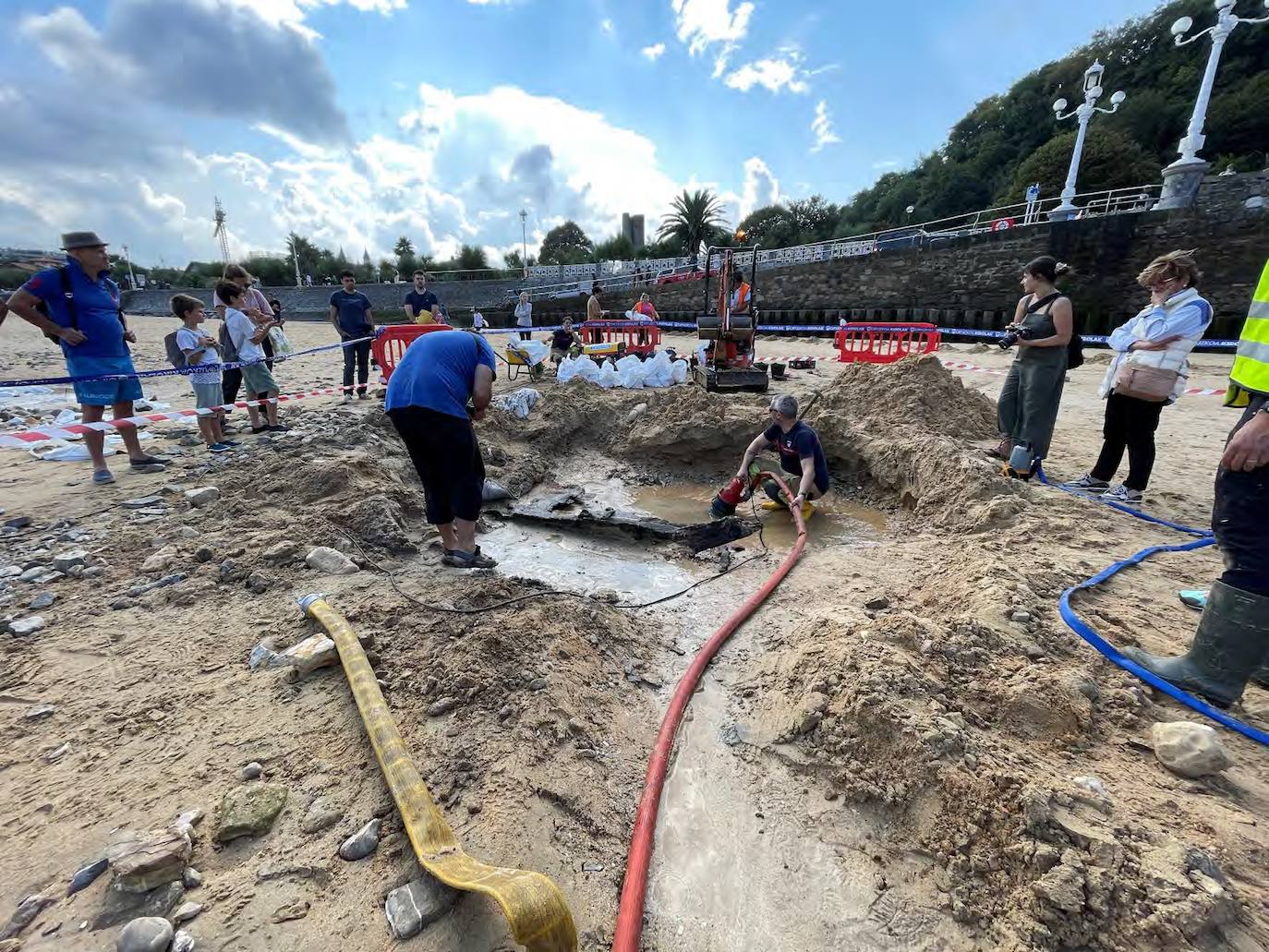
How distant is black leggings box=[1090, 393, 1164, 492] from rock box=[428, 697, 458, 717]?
16.2 feet

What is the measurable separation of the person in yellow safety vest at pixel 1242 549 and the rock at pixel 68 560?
18.1 ft

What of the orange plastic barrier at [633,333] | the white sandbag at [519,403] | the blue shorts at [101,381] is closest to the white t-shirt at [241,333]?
the blue shorts at [101,381]

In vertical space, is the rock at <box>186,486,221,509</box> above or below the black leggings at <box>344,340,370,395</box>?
below

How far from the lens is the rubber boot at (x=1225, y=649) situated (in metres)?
2.04

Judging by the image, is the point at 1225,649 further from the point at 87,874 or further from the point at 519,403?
the point at 519,403

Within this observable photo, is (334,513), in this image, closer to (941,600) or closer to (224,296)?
(224,296)

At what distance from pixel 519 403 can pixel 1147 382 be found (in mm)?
6351

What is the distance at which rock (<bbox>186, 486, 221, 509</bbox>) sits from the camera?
13.3 ft

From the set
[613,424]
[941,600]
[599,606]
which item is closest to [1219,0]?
[613,424]

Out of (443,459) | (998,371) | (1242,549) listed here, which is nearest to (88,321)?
(443,459)

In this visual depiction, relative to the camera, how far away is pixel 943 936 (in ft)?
5.06

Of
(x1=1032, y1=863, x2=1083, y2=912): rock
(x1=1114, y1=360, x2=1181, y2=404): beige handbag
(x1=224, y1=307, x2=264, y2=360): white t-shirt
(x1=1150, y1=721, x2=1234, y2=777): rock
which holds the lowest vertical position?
(x1=1032, y1=863, x2=1083, y2=912): rock

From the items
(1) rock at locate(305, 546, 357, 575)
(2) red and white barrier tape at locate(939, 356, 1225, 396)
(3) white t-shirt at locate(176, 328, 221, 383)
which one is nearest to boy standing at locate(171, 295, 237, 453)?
(3) white t-shirt at locate(176, 328, 221, 383)

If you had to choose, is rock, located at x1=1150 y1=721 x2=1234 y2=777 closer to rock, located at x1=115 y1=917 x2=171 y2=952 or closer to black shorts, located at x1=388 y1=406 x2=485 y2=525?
rock, located at x1=115 y1=917 x2=171 y2=952
